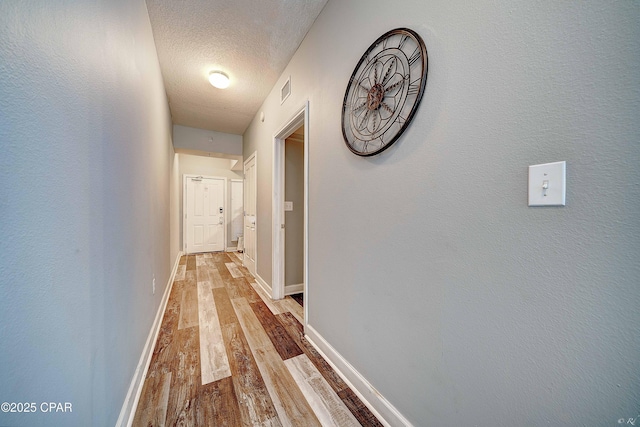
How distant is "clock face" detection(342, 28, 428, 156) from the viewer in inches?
36.5

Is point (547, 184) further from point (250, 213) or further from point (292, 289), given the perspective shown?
point (250, 213)

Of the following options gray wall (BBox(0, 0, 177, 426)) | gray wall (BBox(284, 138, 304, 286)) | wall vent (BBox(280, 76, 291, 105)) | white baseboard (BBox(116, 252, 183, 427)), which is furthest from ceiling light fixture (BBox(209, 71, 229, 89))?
white baseboard (BBox(116, 252, 183, 427))

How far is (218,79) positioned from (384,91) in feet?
6.79

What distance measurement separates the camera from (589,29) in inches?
21.2

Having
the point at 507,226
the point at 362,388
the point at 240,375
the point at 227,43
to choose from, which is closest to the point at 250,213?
the point at 227,43

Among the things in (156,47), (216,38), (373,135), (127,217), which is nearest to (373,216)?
(373,135)

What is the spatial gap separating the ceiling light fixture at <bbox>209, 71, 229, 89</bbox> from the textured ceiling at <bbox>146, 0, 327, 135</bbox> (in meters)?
0.05

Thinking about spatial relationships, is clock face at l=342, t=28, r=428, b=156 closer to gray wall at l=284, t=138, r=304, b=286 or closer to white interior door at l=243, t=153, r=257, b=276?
gray wall at l=284, t=138, r=304, b=286

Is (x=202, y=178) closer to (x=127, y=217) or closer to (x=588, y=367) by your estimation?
(x=127, y=217)

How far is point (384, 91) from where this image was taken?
3.50 ft

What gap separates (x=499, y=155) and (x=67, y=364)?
1448mm

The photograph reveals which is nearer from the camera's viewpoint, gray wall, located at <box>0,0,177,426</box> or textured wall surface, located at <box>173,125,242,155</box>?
gray wall, located at <box>0,0,177,426</box>

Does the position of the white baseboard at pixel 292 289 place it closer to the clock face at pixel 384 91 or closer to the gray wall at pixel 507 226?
the gray wall at pixel 507 226

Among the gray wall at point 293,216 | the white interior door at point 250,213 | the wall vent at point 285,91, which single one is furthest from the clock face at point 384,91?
the white interior door at point 250,213
